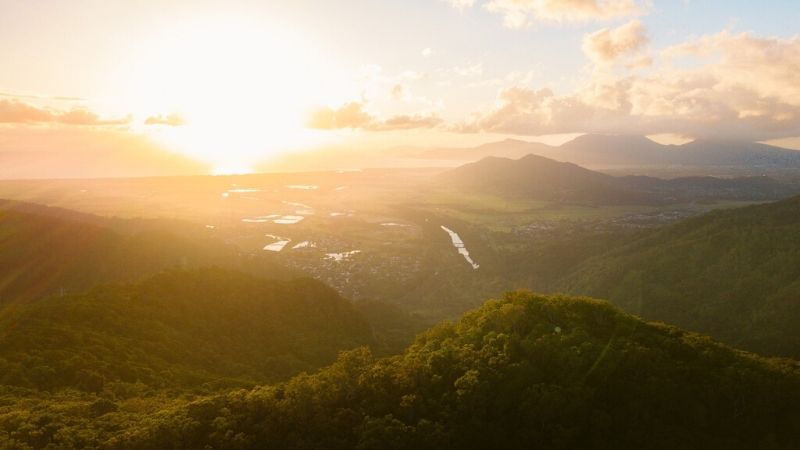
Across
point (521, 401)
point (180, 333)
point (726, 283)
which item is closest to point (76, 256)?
point (180, 333)

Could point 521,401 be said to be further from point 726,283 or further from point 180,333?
point 726,283

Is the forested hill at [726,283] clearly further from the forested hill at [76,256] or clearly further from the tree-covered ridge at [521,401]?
the forested hill at [76,256]

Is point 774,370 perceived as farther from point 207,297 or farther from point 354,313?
point 207,297

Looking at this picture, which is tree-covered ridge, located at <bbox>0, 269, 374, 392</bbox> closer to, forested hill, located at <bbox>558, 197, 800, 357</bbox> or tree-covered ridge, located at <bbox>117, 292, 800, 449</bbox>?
Answer: tree-covered ridge, located at <bbox>117, 292, 800, 449</bbox>

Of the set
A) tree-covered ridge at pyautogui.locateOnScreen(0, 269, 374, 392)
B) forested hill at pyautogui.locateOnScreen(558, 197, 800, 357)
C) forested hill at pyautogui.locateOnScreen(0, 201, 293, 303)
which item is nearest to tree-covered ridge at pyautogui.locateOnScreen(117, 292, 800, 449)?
tree-covered ridge at pyautogui.locateOnScreen(0, 269, 374, 392)

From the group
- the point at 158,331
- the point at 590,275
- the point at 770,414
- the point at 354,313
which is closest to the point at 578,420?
the point at 770,414

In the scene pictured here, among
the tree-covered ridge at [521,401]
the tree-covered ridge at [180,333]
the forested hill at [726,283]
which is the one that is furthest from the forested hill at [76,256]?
the forested hill at [726,283]

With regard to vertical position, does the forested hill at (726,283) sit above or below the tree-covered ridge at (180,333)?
below
